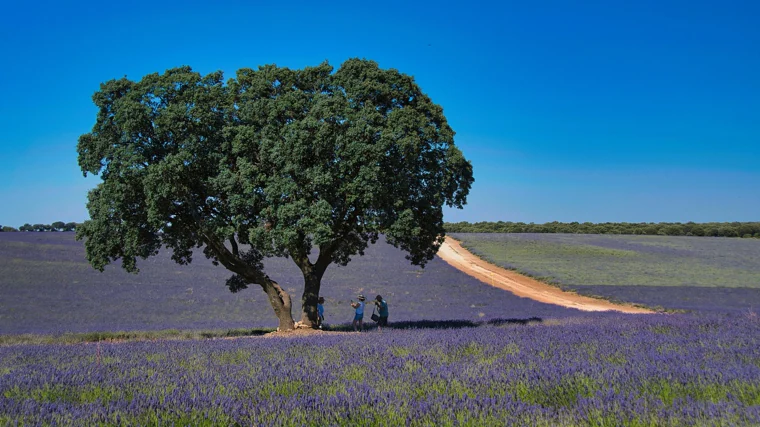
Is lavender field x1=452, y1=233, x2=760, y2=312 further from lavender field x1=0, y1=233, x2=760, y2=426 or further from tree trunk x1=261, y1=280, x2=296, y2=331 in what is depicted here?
lavender field x1=0, y1=233, x2=760, y2=426

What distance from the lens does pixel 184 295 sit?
33.3m

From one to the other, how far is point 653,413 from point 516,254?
58.0 m

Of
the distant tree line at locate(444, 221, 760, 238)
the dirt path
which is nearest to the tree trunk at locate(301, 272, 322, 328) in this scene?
the dirt path

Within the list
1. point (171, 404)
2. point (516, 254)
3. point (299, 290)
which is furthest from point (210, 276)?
point (171, 404)

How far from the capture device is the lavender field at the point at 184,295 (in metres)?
25.4

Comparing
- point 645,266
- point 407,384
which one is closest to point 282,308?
point 407,384

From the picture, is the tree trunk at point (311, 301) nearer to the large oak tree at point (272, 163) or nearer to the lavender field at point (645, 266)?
the large oak tree at point (272, 163)

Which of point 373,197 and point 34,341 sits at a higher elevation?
point 373,197

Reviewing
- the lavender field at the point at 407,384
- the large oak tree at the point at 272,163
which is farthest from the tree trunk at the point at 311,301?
the lavender field at the point at 407,384

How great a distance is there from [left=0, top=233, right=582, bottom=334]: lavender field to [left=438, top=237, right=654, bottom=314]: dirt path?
1944 mm

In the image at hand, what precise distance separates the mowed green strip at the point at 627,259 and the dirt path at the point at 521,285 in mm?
1273

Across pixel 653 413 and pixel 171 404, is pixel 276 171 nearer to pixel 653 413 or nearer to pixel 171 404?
pixel 171 404

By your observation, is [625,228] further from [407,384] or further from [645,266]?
[407,384]

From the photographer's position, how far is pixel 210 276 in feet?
137
